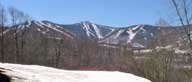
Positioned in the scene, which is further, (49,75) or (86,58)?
(86,58)

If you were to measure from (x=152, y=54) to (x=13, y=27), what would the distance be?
34.3 meters

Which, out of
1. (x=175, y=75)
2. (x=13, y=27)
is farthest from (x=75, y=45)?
(x=175, y=75)

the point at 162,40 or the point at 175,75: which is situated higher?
the point at 162,40

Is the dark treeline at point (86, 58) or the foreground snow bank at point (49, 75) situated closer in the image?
the foreground snow bank at point (49, 75)

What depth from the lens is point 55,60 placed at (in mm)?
82250

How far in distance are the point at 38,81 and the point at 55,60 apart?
7511cm

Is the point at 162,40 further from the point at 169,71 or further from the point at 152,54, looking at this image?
the point at 169,71

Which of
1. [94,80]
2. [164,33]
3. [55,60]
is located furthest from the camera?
[55,60]

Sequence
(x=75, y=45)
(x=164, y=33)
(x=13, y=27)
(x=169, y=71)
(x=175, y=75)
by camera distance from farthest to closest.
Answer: (x=75, y=45) → (x=13, y=27) → (x=175, y=75) → (x=169, y=71) → (x=164, y=33)

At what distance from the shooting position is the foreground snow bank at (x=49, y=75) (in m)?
7.60

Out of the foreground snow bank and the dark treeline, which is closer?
the foreground snow bank

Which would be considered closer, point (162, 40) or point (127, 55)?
point (162, 40)

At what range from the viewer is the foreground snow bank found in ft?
24.9

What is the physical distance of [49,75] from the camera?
8.12 m
